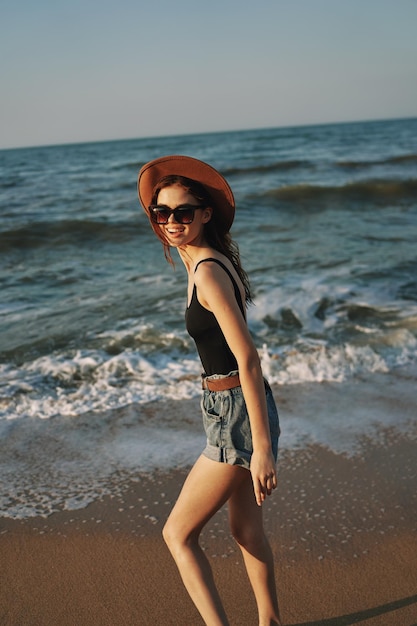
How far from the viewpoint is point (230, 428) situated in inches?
93.6

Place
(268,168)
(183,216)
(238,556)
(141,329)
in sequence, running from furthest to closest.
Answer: (268,168)
(141,329)
(238,556)
(183,216)

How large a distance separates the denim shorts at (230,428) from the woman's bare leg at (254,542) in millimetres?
137

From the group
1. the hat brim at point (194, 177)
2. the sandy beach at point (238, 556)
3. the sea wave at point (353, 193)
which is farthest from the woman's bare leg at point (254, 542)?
the sea wave at point (353, 193)

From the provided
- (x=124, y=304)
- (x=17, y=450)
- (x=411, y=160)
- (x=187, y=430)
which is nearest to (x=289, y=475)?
(x=187, y=430)

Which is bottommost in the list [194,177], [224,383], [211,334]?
[224,383]

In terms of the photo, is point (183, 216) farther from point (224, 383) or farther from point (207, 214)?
point (224, 383)

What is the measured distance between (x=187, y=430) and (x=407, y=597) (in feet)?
7.08

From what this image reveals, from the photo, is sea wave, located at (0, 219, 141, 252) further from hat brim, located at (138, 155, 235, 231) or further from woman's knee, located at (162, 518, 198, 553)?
woman's knee, located at (162, 518, 198, 553)

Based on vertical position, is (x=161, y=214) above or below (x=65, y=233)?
above

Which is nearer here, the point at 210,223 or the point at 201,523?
the point at 201,523

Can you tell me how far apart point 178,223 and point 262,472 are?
955 mm

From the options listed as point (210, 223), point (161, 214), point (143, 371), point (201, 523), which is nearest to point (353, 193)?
point (143, 371)

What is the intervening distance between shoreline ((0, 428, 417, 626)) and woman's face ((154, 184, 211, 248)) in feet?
5.34

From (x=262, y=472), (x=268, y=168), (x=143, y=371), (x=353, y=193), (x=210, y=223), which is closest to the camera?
(x=262, y=472)
